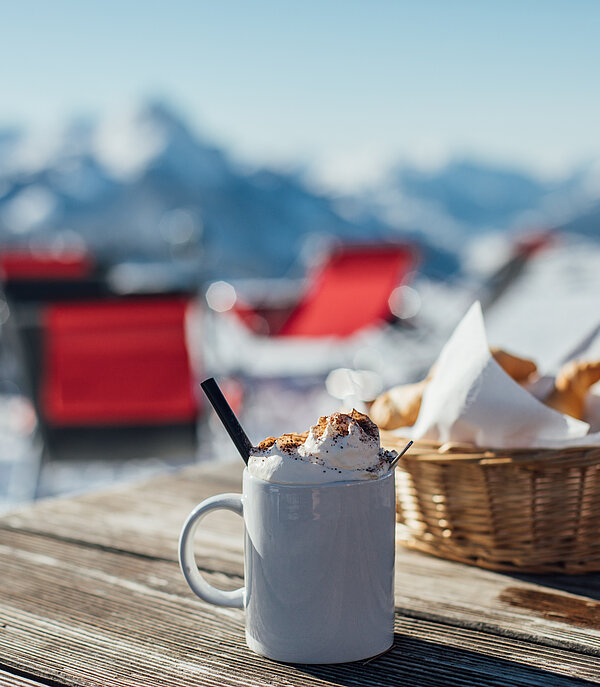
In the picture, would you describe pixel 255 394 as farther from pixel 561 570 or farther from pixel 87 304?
pixel 561 570

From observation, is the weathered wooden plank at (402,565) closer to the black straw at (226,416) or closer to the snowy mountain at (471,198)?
the black straw at (226,416)

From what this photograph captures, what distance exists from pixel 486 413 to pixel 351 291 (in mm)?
3364

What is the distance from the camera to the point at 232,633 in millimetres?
551

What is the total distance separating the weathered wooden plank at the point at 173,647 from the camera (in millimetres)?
481

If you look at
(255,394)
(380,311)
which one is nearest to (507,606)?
(380,311)

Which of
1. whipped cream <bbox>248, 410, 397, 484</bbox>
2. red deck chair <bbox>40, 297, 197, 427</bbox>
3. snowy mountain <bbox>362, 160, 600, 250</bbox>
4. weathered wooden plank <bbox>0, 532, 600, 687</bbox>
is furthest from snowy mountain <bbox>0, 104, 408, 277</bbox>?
whipped cream <bbox>248, 410, 397, 484</bbox>

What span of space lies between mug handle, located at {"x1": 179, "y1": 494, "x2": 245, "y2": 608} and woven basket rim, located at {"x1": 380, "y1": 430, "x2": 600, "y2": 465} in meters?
0.16

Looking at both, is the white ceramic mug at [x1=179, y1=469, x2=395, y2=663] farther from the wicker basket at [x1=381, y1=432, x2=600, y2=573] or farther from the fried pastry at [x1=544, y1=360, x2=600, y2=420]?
the fried pastry at [x1=544, y1=360, x2=600, y2=420]

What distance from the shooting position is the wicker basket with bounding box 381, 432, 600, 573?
63cm

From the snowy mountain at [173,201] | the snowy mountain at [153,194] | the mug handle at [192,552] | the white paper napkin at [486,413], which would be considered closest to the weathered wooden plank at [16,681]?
the mug handle at [192,552]

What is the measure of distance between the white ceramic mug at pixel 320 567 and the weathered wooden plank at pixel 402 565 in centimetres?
10

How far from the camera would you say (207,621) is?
58cm

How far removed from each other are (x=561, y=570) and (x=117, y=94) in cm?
2895

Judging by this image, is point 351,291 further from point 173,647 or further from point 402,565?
point 173,647
